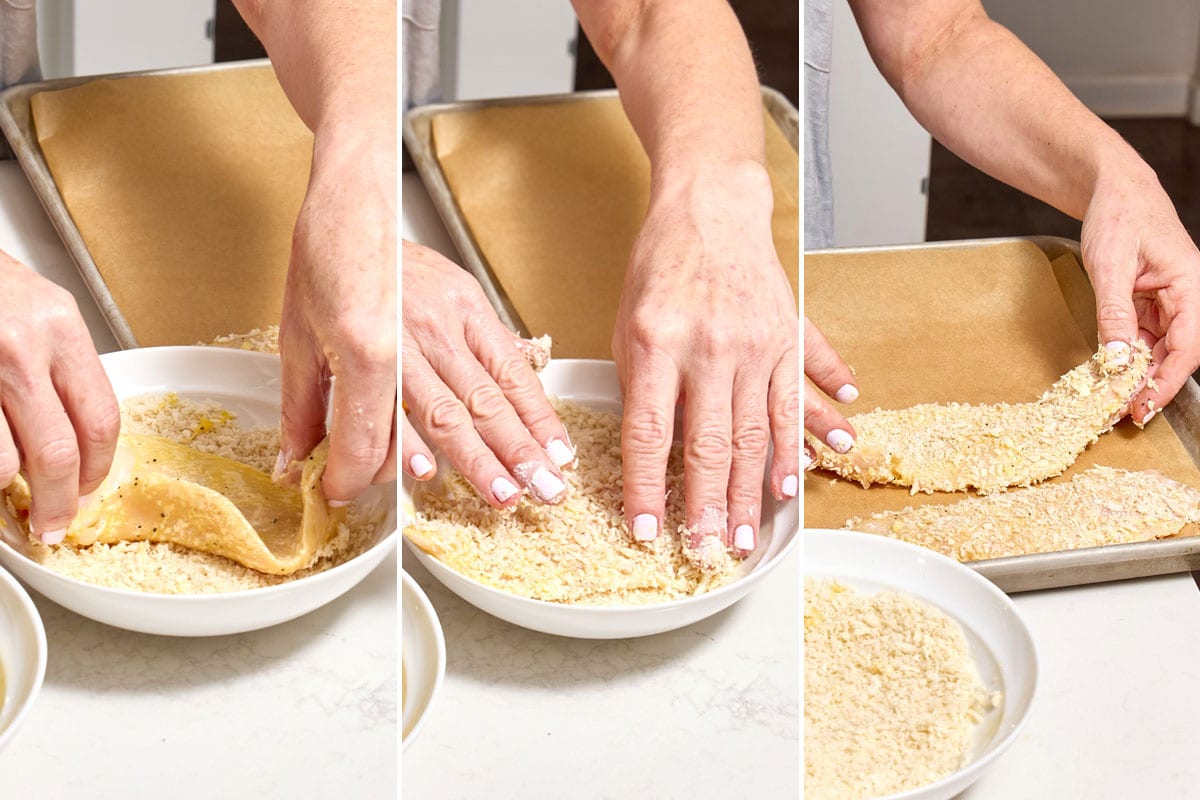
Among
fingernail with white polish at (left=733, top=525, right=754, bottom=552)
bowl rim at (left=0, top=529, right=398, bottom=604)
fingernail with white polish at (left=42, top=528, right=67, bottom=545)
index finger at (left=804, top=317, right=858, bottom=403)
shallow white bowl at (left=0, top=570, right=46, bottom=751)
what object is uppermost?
index finger at (left=804, top=317, right=858, bottom=403)

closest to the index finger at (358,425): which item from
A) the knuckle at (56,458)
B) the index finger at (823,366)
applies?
the knuckle at (56,458)

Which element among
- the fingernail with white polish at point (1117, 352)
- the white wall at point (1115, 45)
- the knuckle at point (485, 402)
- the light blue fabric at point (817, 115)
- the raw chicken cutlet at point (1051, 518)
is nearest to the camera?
the knuckle at point (485, 402)

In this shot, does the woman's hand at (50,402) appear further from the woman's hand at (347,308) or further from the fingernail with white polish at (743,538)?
the fingernail with white polish at (743,538)

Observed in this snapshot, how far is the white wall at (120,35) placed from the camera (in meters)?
0.52

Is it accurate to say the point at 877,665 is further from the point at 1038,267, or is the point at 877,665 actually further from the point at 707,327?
the point at 1038,267

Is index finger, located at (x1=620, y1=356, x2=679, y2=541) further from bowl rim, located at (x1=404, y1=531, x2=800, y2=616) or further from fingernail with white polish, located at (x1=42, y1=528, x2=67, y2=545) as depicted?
fingernail with white polish, located at (x1=42, y1=528, x2=67, y2=545)

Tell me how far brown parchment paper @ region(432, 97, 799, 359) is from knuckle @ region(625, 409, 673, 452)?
0.06 m

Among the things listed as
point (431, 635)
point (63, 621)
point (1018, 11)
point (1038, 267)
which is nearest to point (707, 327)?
point (431, 635)

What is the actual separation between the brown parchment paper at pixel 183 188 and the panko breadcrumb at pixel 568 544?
121 millimetres

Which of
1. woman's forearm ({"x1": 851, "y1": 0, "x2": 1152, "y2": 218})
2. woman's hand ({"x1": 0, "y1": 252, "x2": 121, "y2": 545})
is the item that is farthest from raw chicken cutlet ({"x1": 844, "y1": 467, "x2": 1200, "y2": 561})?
woman's hand ({"x1": 0, "y1": 252, "x2": 121, "y2": 545})

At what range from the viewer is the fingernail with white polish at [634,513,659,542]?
0.48 meters

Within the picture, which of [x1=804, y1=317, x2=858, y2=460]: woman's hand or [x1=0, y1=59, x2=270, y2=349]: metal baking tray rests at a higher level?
[x1=0, y1=59, x2=270, y2=349]: metal baking tray

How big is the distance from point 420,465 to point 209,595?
10cm

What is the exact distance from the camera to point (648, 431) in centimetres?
48
